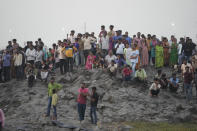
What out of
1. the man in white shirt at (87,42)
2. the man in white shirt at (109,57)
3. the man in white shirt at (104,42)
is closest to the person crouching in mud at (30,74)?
the man in white shirt at (87,42)

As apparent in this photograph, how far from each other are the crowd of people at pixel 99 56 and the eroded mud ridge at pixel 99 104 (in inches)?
34.2

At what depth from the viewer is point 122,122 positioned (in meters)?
14.4

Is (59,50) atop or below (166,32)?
below

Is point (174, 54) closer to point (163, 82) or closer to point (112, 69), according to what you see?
point (163, 82)

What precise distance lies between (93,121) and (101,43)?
896 centimetres

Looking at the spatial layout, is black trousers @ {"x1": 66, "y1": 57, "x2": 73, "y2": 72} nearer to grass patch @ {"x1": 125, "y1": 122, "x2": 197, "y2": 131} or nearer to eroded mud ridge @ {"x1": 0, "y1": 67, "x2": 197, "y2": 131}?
eroded mud ridge @ {"x1": 0, "y1": 67, "x2": 197, "y2": 131}

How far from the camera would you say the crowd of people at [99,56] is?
19578 mm

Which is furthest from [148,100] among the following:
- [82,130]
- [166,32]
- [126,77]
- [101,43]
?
[166,32]

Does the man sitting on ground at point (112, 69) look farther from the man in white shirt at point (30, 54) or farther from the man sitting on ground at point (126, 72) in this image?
the man in white shirt at point (30, 54)

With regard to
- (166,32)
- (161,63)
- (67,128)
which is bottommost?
(67,128)

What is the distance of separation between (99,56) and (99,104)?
5.47 m

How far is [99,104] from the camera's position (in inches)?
642

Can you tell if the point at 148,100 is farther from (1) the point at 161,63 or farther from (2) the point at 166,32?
(2) the point at 166,32

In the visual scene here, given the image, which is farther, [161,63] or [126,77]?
[161,63]
